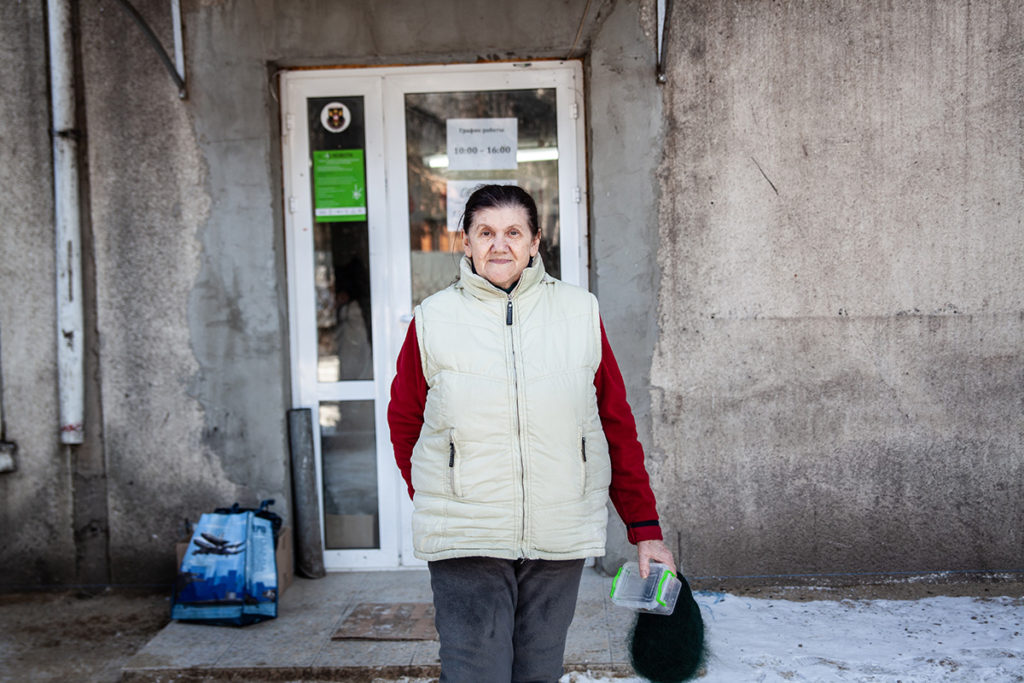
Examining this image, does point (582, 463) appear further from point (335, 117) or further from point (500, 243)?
point (335, 117)

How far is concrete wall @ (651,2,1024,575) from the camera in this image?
4.04 meters

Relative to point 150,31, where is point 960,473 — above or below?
below

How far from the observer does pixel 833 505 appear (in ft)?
13.6

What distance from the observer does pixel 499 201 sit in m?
2.26

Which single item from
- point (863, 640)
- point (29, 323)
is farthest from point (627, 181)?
point (29, 323)

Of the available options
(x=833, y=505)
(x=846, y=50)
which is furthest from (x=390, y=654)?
(x=846, y=50)

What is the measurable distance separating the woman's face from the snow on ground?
1878 mm

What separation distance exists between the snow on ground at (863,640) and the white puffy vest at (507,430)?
4.75 ft

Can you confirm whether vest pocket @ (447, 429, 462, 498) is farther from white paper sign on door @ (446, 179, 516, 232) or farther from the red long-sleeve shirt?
white paper sign on door @ (446, 179, 516, 232)

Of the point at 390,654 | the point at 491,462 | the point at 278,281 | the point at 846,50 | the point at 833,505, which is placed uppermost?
the point at 846,50

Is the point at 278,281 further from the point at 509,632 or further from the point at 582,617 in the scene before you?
the point at 509,632

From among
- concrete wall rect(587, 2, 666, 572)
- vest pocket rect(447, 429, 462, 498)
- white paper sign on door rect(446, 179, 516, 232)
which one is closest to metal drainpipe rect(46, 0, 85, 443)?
white paper sign on door rect(446, 179, 516, 232)

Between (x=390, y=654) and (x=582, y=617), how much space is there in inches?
34.7

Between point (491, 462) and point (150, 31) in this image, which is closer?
point (491, 462)
